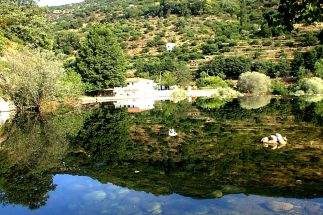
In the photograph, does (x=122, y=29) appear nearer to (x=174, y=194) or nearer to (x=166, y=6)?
(x=166, y=6)

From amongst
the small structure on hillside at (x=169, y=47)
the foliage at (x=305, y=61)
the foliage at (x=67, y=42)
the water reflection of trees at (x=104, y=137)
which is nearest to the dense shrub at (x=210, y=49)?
the small structure on hillside at (x=169, y=47)

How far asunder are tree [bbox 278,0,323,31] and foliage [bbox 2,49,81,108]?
3721 cm

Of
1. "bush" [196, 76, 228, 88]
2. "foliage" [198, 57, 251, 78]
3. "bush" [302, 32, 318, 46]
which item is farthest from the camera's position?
"bush" [302, 32, 318, 46]

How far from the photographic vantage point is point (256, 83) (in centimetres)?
7681

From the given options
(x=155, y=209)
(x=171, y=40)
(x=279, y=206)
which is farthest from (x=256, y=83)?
(x=155, y=209)

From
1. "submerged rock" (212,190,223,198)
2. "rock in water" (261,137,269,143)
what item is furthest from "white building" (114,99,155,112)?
"submerged rock" (212,190,223,198)

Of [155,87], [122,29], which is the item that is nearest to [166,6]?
[122,29]

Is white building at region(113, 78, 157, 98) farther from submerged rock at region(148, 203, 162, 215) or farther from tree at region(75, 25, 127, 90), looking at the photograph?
submerged rock at region(148, 203, 162, 215)

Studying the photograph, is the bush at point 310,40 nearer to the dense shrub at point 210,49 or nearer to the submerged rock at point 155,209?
the dense shrub at point 210,49

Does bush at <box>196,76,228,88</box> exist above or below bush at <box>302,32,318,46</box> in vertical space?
below

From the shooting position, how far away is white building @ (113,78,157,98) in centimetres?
8050

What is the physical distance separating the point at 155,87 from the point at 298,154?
69.5 meters

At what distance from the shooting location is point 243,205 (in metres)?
13.8

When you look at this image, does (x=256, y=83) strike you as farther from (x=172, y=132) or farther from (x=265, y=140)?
(x=265, y=140)
